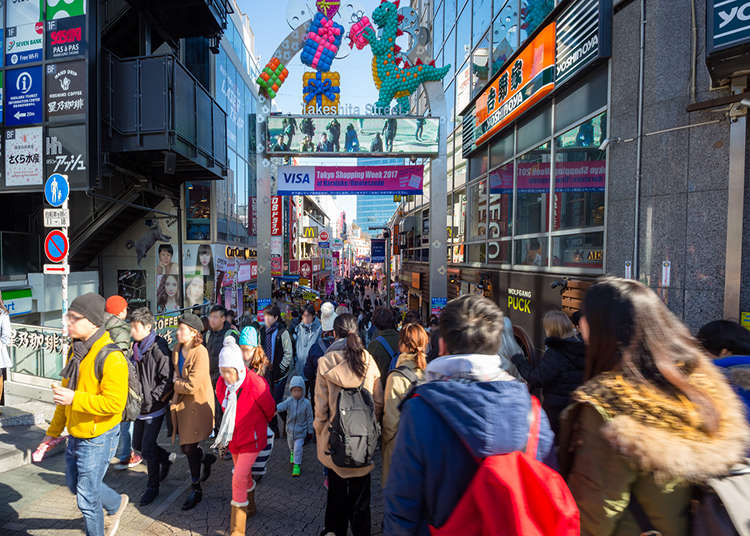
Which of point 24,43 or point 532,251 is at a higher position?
point 24,43

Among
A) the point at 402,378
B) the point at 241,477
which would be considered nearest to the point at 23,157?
the point at 241,477

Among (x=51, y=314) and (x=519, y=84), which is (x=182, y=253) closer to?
(x=51, y=314)

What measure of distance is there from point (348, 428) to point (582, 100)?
6994 mm

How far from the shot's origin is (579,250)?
6.86 meters

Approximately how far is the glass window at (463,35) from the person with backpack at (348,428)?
13.9m

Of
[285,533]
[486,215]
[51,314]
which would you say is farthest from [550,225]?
[51,314]

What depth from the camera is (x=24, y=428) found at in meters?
5.59

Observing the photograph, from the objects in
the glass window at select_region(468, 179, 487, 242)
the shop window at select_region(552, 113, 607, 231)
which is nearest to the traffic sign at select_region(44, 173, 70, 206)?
the shop window at select_region(552, 113, 607, 231)

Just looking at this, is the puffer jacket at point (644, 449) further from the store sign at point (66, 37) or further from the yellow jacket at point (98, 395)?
the store sign at point (66, 37)

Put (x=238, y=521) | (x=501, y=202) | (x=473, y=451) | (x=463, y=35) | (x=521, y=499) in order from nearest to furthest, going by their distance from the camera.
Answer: (x=521, y=499), (x=473, y=451), (x=238, y=521), (x=501, y=202), (x=463, y=35)

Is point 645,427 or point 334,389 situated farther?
point 334,389

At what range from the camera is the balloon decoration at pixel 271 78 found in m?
10.8

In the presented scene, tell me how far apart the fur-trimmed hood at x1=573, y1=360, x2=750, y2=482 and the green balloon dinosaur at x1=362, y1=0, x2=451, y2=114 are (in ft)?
35.3

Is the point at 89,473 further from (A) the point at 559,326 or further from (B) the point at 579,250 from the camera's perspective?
(B) the point at 579,250
